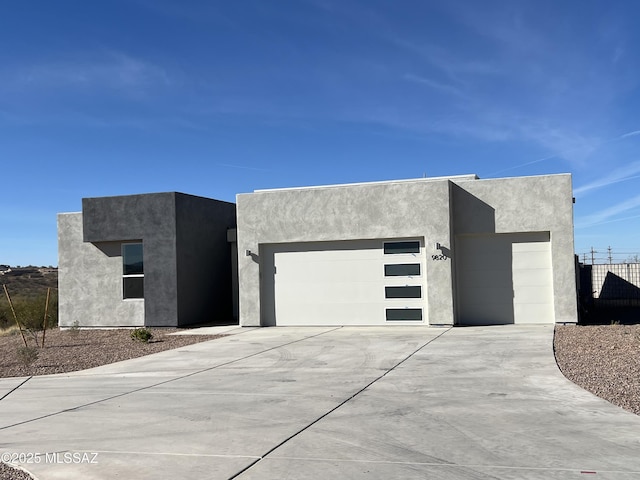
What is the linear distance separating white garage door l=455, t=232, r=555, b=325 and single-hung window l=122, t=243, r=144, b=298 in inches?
407

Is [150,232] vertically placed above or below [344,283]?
above

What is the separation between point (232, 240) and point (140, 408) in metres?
14.7

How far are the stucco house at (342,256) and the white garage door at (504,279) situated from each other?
3 centimetres

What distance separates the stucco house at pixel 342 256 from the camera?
17.6 m

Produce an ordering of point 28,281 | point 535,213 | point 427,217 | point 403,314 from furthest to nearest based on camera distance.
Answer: point 28,281 → point 403,314 → point 427,217 → point 535,213

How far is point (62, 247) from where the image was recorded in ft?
Result: 73.2

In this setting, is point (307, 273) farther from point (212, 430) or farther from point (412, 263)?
point (212, 430)

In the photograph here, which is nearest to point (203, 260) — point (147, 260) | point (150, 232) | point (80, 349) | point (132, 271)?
point (147, 260)

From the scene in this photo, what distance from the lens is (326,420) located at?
7359 mm

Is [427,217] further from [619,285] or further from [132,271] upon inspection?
[619,285]

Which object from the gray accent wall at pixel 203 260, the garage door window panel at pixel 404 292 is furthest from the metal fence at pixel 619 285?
the gray accent wall at pixel 203 260

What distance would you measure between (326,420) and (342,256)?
11873 mm

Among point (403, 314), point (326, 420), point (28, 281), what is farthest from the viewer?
point (28, 281)

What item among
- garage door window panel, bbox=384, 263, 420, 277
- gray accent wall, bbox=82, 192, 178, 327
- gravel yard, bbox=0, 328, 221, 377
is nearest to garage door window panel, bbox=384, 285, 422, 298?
garage door window panel, bbox=384, 263, 420, 277
